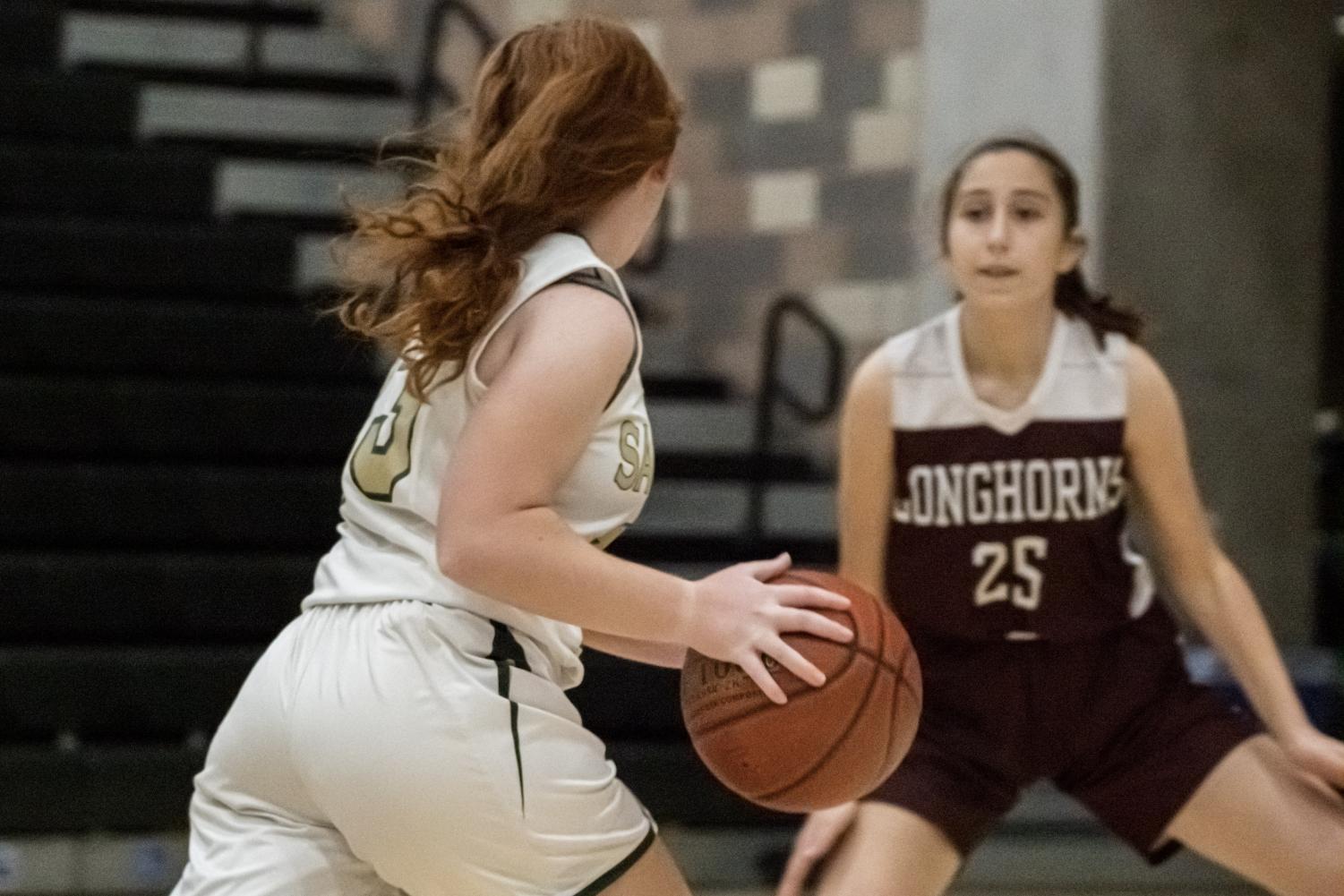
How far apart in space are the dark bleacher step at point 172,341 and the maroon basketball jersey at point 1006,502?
322cm

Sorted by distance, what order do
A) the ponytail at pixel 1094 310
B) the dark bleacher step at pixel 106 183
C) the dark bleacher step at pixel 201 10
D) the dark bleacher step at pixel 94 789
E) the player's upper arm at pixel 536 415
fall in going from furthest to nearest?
the dark bleacher step at pixel 201 10, the dark bleacher step at pixel 106 183, the dark bleacher step at pixel 94 789, the ponytail at pixel 1094 310, the player's upper arm at pixel 536 415

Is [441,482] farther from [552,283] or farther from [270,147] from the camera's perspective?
[270,147]

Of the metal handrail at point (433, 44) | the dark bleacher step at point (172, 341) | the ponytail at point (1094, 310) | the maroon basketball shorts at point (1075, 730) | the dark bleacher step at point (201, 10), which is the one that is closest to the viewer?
the maroon basketball shorts at point (1075, 730)

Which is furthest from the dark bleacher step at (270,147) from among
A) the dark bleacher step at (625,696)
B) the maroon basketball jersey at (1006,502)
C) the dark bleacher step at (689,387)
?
the maroon basketball jersey at (1006,502)

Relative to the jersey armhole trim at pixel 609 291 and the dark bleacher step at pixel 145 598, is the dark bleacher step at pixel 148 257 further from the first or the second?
the jersey armhole trim at pixel 609 291

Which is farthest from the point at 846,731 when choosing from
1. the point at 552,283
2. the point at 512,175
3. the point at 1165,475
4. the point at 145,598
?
the point at 145,598

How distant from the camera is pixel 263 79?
8422mm

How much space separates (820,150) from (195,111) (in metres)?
2.31

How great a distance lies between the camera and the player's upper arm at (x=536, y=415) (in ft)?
7.50

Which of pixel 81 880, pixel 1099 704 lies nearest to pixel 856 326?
pixel 81 880

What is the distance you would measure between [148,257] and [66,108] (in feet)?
2.77

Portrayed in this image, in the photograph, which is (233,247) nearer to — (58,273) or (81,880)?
(58,273)

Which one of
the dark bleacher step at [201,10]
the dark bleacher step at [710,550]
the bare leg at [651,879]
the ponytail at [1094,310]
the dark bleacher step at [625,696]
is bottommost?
the dark bleacher step at [625,696]

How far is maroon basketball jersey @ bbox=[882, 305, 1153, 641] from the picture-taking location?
359 cm
